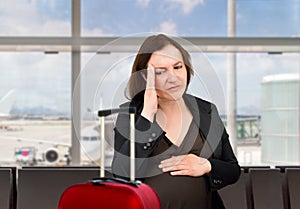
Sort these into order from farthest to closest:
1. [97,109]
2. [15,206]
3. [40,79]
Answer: [40,79] → [15,206] → [97,109]

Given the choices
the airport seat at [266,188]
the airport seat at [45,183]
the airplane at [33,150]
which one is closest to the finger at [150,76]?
the airport seat at [45,183]

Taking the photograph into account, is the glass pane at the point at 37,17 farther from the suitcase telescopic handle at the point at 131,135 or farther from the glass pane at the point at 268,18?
the suitcase telescopic handle at the point at 131,135

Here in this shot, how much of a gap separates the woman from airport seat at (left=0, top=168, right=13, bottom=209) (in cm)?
142

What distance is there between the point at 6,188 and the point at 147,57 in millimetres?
1583

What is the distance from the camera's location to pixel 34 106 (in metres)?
3.63

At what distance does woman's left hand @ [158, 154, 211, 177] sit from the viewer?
60.2 inches

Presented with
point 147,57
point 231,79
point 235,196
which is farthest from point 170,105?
point 231,79

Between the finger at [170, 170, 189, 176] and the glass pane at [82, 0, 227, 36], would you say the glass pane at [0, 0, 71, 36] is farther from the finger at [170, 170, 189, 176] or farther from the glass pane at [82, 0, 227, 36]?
the finger at [170, 170, 189, 176]

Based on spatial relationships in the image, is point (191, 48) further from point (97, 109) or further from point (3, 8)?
point (3, 8)

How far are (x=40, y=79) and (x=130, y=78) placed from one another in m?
2.17

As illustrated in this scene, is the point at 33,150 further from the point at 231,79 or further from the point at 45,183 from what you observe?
the point at 231,79

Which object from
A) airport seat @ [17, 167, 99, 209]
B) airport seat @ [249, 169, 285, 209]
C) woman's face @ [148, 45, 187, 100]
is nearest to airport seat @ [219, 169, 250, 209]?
airport seat @ [249, 169, 285, 209]

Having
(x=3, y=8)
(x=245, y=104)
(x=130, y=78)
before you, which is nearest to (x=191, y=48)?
(x=130, y=78)

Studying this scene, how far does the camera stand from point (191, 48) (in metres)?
1.66
